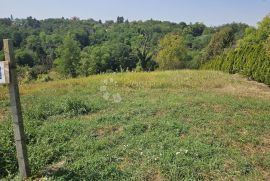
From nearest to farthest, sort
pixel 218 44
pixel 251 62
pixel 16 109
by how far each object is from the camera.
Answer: pixel 16 109 → pixel 251 62 → pixel 218 44

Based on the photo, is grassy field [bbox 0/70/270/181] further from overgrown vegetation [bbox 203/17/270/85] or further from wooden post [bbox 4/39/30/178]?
overgrown vegetation [bbox 203/17/270/85]

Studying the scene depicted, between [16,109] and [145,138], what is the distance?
8.84 ft

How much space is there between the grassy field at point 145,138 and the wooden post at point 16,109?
0.30 meters

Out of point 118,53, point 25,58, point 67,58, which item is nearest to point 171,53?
point 67,58

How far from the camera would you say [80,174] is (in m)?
5.50

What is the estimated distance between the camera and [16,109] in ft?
17.3

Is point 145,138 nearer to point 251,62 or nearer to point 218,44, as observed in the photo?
point 251,62

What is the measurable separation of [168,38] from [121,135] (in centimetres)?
3767

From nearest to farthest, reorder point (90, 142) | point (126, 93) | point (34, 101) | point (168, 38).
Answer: point (90, 142) < point (34, 101) < point (126, 93) < point (168, 38)

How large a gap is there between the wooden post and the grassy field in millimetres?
295

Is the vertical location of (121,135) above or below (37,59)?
above

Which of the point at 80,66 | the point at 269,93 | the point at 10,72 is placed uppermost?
the point at 10,72

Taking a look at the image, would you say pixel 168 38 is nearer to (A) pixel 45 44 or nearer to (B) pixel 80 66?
(B) pixel 80 66

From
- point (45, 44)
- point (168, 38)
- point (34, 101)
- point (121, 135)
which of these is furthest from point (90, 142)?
point (45, 44)
